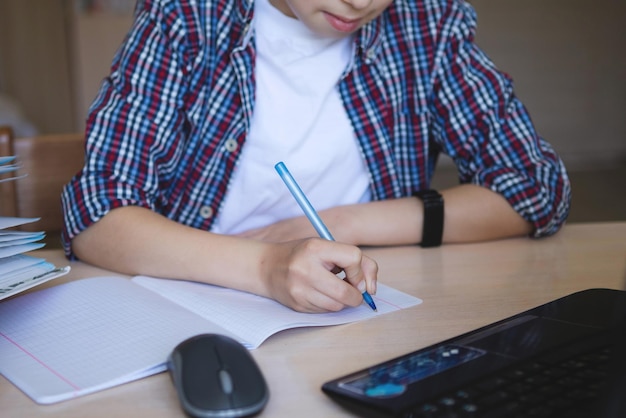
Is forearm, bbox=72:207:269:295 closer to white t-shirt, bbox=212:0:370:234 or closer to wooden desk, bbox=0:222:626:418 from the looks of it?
wooden desk, bbox=0:222:626:418

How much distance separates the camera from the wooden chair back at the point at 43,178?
49.7 inches

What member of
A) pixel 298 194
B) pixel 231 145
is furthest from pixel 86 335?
pixel 231 145

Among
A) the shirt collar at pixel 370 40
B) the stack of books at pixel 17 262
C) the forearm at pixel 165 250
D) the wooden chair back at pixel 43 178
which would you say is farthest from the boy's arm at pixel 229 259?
the shirt collar at pixel 370 40

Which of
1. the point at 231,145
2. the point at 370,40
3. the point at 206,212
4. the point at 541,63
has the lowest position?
the point at 541,63

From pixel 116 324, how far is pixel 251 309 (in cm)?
14

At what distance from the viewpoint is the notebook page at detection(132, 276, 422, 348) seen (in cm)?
73

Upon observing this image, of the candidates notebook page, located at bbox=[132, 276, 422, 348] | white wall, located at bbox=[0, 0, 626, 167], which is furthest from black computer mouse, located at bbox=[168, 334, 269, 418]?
white wall, located at bbox=[0, 0, 626, 167]

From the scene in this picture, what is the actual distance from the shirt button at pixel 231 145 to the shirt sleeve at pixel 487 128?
0.34 metres

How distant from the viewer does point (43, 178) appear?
1273 mm

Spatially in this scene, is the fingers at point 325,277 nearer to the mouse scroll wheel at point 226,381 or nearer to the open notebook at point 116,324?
the open notebook at point 116,324

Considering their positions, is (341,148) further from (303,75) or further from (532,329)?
(532,329)

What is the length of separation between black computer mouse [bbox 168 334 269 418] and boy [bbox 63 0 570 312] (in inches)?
14.8

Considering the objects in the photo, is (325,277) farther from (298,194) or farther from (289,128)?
(289,128)

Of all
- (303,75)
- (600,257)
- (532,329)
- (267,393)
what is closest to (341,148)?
(303,75)
